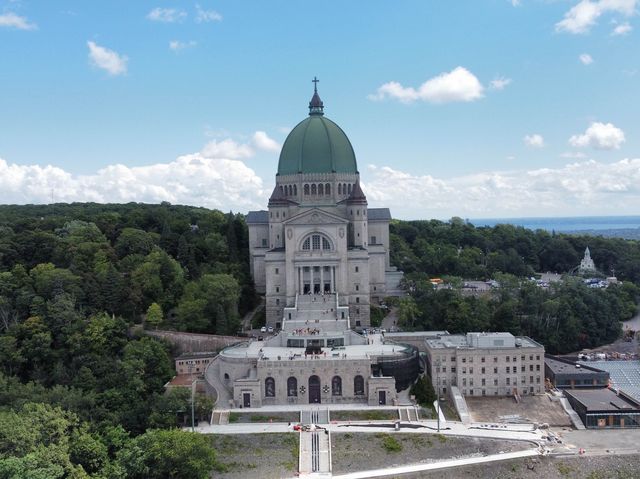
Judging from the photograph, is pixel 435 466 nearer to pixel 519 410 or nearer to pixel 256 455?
pixel 519 410

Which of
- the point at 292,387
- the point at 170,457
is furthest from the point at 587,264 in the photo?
the point at 170,457

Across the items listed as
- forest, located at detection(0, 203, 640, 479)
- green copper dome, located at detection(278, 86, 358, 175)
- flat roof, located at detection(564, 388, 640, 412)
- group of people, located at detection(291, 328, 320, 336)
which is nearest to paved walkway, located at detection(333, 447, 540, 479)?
flat roof, located at detection(564, 388, 640, 412)

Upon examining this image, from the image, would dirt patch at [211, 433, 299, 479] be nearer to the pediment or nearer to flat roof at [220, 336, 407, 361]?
flat roof at [220, 336, 407, 361]

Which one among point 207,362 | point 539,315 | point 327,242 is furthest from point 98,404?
point 539,315

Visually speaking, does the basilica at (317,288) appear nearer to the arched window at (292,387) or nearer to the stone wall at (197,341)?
the arched window at (292,387)

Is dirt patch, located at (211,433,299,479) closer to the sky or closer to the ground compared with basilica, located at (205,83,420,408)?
closer to the ground

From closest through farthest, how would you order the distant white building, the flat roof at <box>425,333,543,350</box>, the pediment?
1. the flat roof at <box>425,333,543,350</box>
2. the pediment
3. the distant white building

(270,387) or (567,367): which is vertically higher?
(567,367)
